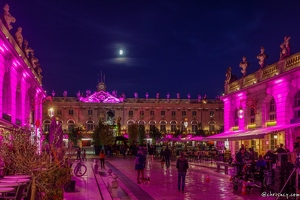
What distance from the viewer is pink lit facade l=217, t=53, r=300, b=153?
86.3 ft

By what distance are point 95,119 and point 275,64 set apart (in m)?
85.3

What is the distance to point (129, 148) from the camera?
58.2 metres

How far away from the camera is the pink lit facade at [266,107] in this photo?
2631 cm

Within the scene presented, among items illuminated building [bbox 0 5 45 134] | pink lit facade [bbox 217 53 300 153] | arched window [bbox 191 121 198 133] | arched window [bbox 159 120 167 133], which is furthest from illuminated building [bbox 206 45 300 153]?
arched window [bbox 159 120 167 133]

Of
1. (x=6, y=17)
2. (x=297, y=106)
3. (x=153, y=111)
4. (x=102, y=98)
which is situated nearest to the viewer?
(x=297, y=106)

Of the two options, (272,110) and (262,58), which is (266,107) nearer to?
(272,110)

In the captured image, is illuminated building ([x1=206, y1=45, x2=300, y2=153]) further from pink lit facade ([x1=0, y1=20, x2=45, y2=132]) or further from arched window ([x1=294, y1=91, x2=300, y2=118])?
pink lit facade ([x1=0, y1=20, x2=45, y2=132])

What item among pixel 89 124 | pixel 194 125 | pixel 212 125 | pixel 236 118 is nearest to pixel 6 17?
pixel 236 118

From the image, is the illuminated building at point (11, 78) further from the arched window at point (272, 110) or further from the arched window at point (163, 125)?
the arched window at point (163, 125)

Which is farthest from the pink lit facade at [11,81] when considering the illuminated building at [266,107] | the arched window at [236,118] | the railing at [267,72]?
the arched window at [236,118]

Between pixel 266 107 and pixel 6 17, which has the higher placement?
pixel 6 17

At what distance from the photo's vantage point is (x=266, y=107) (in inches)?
1240

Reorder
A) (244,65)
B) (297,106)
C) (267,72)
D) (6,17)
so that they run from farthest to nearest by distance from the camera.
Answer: (244,65) < (267,72) < (6,17) < (297,106)

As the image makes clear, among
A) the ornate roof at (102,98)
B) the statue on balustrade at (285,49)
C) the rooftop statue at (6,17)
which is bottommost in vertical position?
the statue on balustrade at (285,49)
